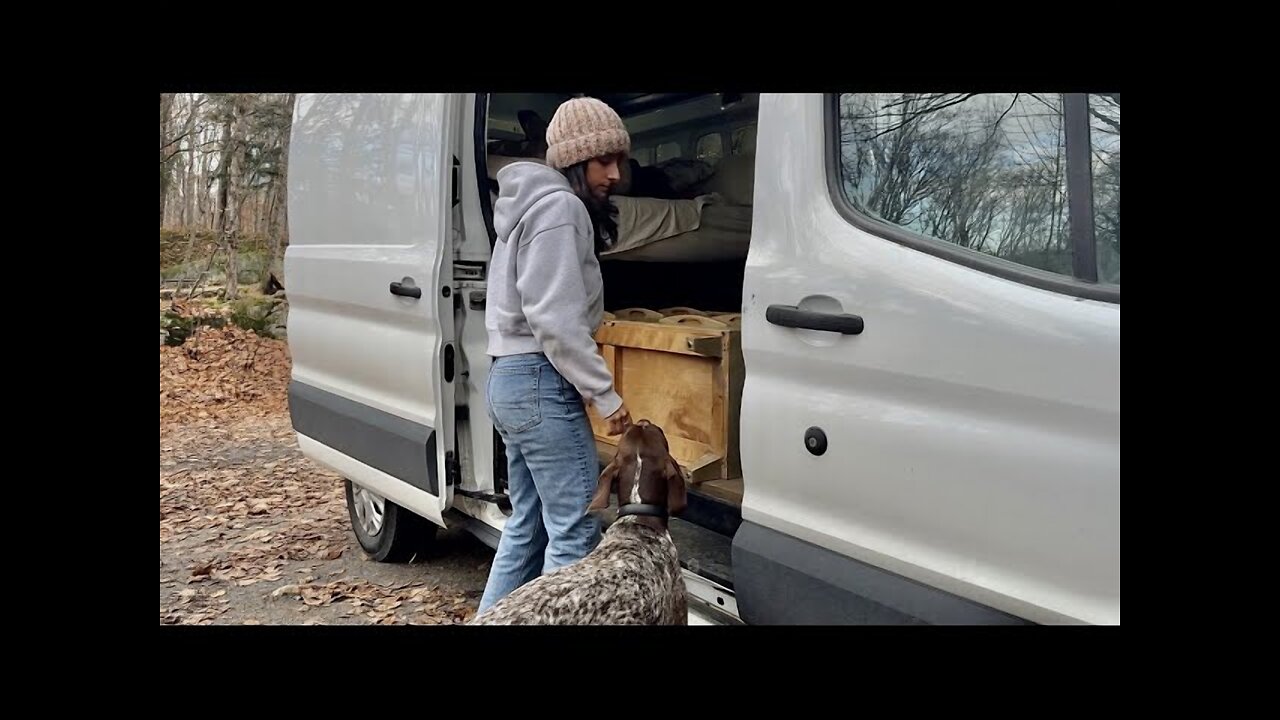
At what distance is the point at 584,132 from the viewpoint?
8.52ft

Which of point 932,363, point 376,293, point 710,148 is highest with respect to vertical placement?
point 710,148

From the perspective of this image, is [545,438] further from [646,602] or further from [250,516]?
[250,516]

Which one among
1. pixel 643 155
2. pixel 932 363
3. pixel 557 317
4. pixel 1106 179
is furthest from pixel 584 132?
pixel 643 155

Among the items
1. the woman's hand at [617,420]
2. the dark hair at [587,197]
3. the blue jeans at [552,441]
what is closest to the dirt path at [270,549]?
the blue jeans at [552,441]

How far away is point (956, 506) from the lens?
187 cm

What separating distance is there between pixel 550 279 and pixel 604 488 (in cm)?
66

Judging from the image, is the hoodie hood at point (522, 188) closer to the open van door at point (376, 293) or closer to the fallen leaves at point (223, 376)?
the open van door at point (376, 293)

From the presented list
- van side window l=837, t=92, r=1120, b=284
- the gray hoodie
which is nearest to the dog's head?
the gray hoodie

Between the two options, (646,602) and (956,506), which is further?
(646,602)

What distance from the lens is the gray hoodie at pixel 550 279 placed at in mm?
2484

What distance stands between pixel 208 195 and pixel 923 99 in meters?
10.8

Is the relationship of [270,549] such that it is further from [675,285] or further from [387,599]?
[675,285]

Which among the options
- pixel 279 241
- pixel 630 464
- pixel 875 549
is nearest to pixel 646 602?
pixel 630 464

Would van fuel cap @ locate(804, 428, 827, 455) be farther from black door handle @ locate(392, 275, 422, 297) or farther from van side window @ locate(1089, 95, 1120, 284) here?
black door handle @ locate(392, 275, 422, 297)
